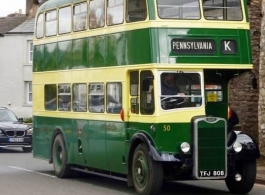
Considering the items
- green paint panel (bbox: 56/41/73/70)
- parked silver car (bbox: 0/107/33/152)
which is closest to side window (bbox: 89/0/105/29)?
green paint panel (bbox: 56/41/73/70)

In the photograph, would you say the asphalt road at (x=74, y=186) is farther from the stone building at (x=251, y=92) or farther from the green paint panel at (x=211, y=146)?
the stone building at (x=251, y=92)

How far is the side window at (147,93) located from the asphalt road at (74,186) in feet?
6.22

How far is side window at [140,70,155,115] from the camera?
55.8ft

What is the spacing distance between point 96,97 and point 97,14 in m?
1.78

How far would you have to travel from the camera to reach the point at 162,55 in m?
16.9

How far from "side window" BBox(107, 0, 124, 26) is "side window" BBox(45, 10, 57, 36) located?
11.6 feet

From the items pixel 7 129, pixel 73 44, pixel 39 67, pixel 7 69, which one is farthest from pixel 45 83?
pixel 7 69

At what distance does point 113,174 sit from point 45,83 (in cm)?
450

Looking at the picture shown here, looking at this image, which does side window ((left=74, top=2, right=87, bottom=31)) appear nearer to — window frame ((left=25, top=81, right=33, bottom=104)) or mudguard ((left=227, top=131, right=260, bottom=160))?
mudguard ((left=227, top=131, right=260, bottom=160))

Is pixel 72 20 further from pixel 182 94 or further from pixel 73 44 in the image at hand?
pixel 182 94

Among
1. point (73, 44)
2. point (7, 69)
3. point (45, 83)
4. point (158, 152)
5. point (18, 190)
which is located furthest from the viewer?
point (7, 69)

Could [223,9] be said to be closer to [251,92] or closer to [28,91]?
[251,92]

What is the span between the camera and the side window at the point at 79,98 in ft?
66.7

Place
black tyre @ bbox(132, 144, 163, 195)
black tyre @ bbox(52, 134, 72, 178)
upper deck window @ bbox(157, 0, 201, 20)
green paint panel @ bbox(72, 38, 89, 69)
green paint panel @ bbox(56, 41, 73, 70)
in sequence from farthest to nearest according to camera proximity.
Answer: black tyre @ bbox(52, 134, 72, 178)
green paint panel @ bbox(56, 41, 73, 70)
green paint panel @ bbox(72, 38, 89, 69)
upper deck window @ bbox(157, 0, 201, 20)
black tyre @ bbox(132, 144, 163, 195)
